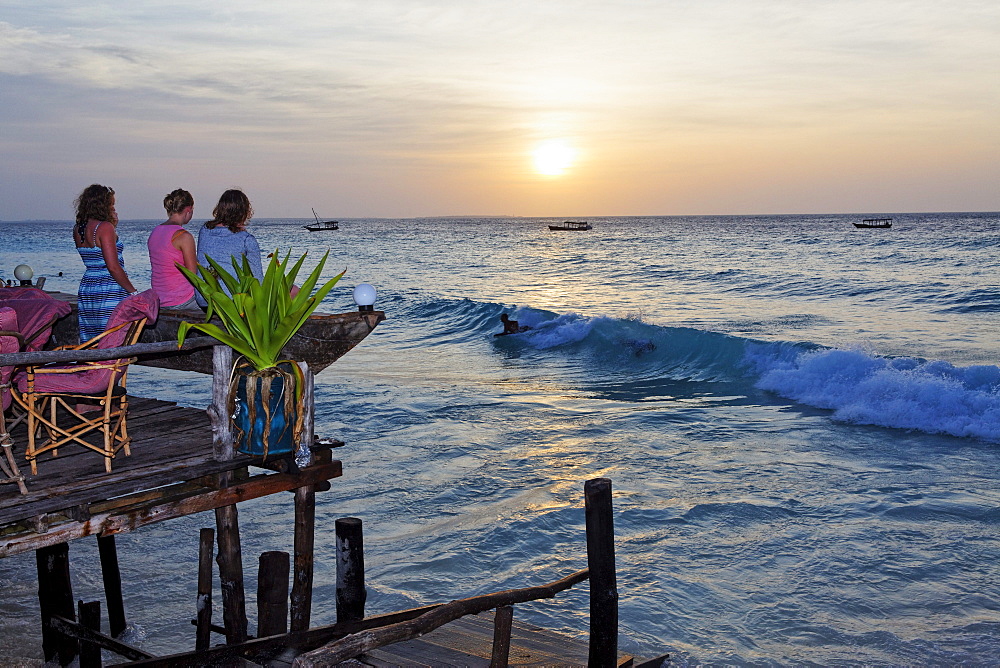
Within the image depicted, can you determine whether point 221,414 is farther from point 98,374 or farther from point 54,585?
point 54,585

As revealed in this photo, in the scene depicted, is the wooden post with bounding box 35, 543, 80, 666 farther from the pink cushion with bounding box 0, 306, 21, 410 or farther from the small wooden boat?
the pink cushion with bounding box 0, 306, 21, 410

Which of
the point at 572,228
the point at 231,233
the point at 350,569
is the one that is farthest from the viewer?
the point at 572,228

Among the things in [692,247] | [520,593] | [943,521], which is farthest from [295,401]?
[692,247]

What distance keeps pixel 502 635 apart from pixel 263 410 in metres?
1.86

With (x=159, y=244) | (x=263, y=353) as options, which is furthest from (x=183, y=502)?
(x=159, y=244)

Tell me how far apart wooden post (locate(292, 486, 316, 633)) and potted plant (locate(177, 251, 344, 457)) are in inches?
25.1

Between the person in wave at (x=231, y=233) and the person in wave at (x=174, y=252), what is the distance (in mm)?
146

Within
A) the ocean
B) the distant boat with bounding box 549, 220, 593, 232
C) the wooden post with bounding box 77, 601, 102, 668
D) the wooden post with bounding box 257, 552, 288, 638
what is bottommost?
the ocean

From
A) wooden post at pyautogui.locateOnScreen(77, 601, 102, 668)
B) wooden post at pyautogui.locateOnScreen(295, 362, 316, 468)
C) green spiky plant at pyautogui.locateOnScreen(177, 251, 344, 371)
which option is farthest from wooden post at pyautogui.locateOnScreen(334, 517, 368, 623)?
wooden post at pyautogui.locateOnScreen(77, 601, 102, 668)

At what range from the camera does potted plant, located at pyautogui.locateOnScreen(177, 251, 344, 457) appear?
15.4 ft

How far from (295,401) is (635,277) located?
132 feet

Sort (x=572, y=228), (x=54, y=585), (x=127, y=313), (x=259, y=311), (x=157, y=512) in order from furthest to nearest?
(x=572, y=228) → (x=54, y=585) → (x=127, y=313) → (x=259, y=311) → (x=157, y=512)

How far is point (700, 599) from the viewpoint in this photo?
8.16 m

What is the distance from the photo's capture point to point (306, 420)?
4906mm
